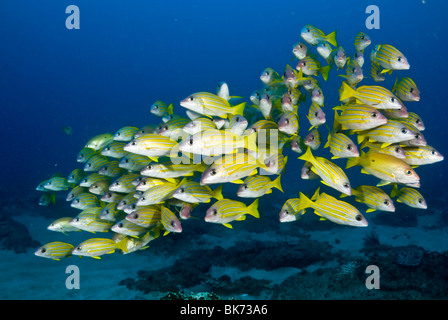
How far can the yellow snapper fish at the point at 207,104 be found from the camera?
4023 millimetres

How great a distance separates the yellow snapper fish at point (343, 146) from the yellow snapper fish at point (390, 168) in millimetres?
246

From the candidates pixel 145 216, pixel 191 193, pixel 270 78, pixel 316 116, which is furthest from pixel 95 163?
pixel 316 116

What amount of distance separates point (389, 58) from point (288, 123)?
205 centimetres

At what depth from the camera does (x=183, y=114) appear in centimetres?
7281

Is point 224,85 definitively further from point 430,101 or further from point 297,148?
point 430,101

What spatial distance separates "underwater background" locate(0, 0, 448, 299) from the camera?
6.79m

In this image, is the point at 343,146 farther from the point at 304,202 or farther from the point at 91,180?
the point at 91,180

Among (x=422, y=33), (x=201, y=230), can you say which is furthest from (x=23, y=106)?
(x=422, y=33)

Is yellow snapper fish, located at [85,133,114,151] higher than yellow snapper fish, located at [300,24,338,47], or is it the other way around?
yellow snapper fish, located at [300,24,338,47]

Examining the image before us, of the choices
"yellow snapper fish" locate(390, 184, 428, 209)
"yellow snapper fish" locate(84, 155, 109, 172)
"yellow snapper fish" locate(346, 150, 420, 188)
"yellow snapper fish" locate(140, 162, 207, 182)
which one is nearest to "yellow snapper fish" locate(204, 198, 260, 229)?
"yellow snapper fish" locate(140, 162, 207, 182)

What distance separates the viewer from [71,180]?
581cm

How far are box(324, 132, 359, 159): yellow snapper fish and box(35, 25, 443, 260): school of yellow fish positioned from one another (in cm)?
1

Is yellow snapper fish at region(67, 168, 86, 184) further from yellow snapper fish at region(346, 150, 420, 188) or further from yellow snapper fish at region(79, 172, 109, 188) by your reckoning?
yellow snapper fish at region(346, 150, 420, 188)

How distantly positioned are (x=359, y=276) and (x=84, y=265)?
294 inches
